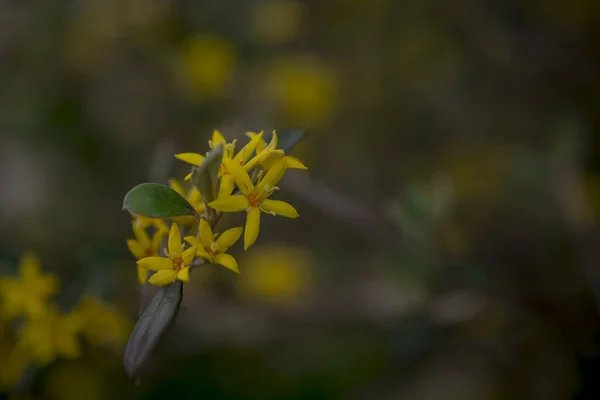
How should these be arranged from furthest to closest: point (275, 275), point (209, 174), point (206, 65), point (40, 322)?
point (206, 65) → point (275, 275) → point (40, 322) → point (209, 174)

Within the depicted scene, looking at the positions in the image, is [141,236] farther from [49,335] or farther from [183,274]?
[49,335]

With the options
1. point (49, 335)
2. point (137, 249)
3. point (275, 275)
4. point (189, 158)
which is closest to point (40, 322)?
point (49, 335)

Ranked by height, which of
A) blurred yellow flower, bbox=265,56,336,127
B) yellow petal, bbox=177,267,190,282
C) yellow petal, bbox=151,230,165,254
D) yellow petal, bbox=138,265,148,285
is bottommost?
blurred yellow flower, bbox=265,56,336,127

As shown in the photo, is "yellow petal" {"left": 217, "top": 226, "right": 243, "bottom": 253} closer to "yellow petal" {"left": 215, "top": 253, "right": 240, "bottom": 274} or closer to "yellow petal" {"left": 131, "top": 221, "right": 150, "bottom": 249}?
"yellow petal" {"left": 215, "top": 253, "right": 240, "bottom": 274}

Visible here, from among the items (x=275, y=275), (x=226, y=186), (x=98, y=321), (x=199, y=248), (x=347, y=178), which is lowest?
(x=275, y=275)

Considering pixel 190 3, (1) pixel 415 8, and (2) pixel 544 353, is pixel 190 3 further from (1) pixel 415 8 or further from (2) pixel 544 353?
(2) pixel 544 353

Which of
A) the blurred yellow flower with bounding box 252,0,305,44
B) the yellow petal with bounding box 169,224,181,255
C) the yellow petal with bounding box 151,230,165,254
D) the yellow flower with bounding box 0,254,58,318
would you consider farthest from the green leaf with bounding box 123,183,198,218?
the blurred yellow flower with bounding box 252,0,305,44

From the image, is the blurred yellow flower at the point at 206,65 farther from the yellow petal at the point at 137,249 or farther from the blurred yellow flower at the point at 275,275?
the yellow petal at the point at 137,249
